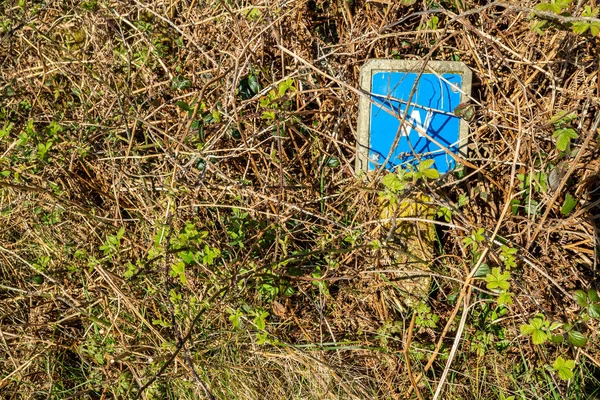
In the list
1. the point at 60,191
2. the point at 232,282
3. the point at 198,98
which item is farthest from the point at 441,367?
the point at 60,191

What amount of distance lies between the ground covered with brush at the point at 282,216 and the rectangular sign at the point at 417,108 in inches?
4.0

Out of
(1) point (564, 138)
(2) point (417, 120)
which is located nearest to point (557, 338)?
(1) point (564, 138)

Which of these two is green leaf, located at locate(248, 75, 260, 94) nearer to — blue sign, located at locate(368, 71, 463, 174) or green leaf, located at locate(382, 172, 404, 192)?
blue sign, located at locate(368, 71, 463, 174)

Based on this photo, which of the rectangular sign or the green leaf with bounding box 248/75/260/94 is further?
the green leaf with bounding box 248/75/260/94

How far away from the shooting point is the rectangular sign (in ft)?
7.22

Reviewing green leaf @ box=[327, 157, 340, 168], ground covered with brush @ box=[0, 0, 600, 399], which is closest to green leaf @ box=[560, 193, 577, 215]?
ground covered with brush @ box=[0, 0, 600, 399]

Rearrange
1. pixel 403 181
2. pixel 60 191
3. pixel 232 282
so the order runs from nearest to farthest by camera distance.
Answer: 1. pixel 403 181
2. pixel 232 282
3. pixel 60 191

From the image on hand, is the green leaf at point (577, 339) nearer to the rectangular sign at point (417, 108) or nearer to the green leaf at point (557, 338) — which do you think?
the green leaf at point (557, 338)

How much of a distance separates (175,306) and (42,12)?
1613mm

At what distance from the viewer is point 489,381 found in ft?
7.14

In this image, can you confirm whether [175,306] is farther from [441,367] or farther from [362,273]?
[441,367]

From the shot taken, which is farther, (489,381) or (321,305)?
(321,305)

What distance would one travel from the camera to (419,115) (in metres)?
2.21

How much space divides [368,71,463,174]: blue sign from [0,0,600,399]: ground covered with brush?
0.32ft
